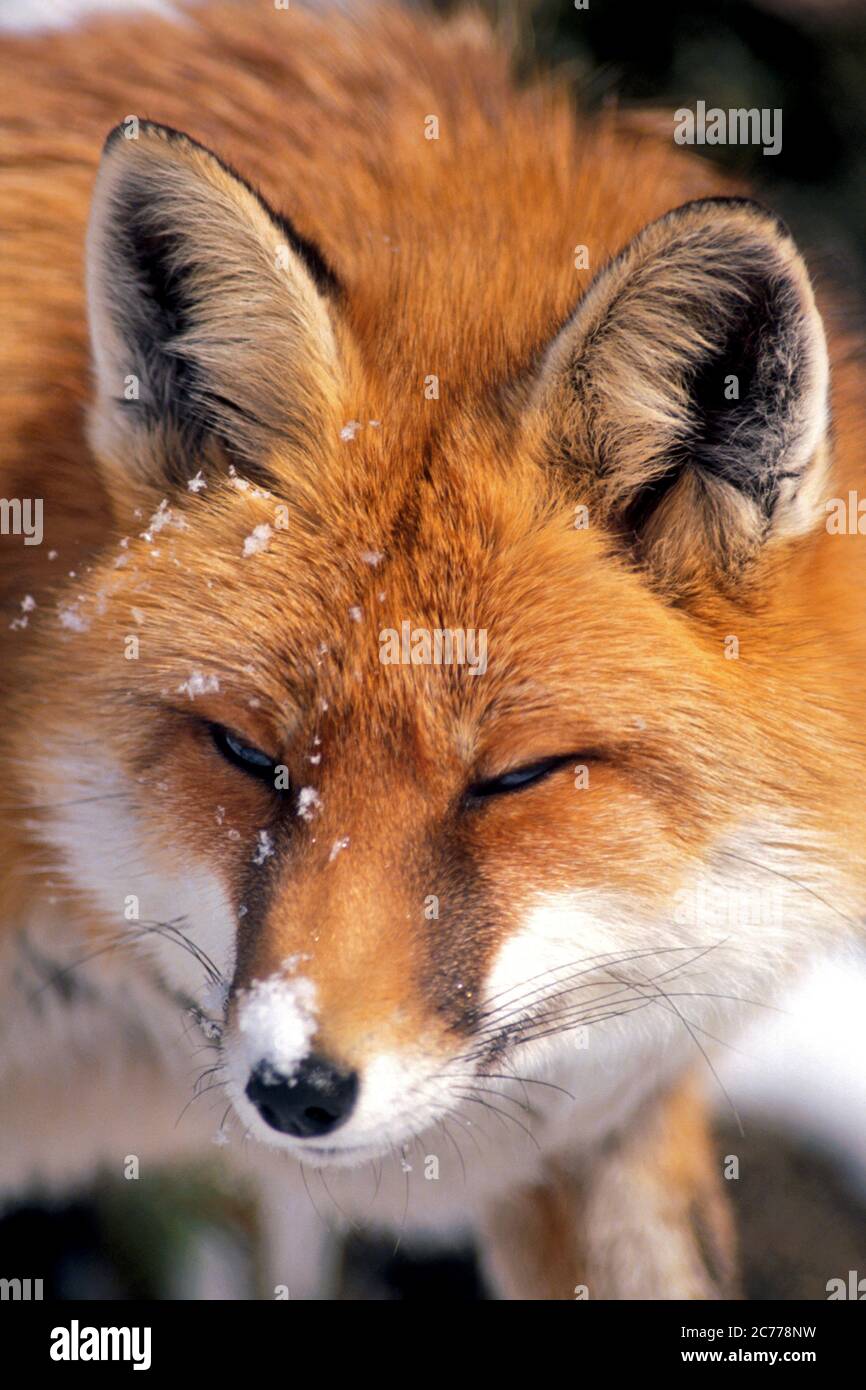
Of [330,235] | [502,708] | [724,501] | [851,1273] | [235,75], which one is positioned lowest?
[851,1273]

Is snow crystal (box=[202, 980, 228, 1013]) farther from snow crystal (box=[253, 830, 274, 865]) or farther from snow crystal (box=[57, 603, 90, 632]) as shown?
snow crystal (box=[57, 603, 90, 632])

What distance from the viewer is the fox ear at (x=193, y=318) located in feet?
4.66

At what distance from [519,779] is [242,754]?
0.34 meters

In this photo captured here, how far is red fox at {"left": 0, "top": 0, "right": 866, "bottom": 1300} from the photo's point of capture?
4.56 feet

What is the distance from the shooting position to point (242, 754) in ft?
4.90

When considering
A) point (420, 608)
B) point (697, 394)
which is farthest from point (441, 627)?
point (697, 394)

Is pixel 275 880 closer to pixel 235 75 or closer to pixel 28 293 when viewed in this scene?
pixel 28 293

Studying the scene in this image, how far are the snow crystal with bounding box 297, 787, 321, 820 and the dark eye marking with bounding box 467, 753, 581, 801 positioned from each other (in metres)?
0.18

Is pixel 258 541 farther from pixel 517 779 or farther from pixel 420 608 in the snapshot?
pixel 517 779

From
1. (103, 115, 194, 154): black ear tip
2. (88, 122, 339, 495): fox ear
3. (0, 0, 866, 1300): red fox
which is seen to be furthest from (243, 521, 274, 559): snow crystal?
(103, 115, 194, 154): black ear tip

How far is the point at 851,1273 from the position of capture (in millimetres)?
2564

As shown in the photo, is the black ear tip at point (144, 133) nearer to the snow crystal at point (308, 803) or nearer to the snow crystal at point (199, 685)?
the snow crystal at point (199, 685)

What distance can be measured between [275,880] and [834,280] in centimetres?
124
